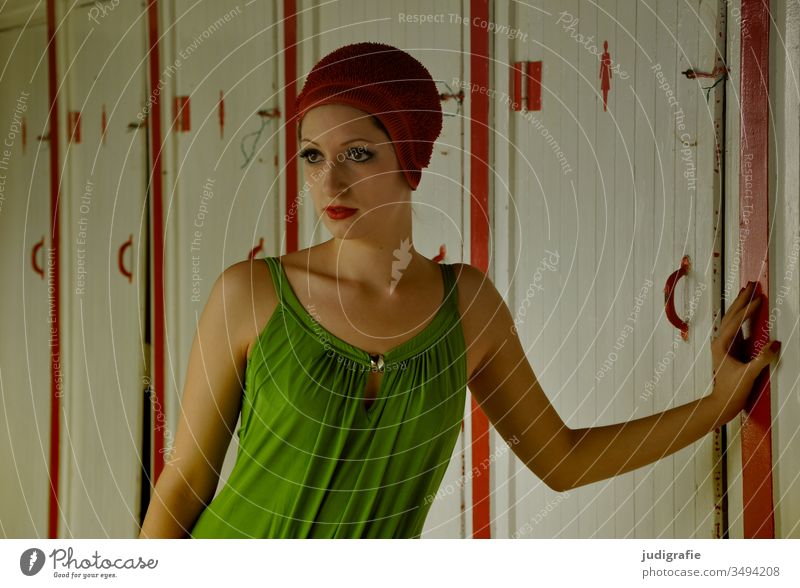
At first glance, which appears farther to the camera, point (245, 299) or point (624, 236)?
point (624, 236)

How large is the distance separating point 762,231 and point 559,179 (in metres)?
0.20

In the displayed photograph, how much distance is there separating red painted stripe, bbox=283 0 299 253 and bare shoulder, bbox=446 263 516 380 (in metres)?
0.17

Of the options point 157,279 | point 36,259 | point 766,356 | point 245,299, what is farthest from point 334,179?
point 766,356

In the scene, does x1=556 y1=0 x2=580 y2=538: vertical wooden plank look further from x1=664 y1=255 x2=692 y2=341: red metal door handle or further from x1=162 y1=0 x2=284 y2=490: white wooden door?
x1=162 y1=0 x2=284 y2=490: white wooden door

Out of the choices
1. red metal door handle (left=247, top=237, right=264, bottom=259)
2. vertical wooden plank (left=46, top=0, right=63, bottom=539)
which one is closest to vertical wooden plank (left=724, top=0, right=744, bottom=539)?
red metal door handle (left=247, top=237, right=264, bottom=259)

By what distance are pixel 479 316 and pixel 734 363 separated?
0.84 feet

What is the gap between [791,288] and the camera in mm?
775

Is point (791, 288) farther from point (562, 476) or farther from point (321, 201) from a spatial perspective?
point (321, 201)

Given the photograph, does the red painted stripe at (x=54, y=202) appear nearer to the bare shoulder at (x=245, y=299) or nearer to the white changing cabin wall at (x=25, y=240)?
the white changing cabin wall at (x=25, y=240)

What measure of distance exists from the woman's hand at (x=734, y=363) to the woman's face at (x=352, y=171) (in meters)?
0.34

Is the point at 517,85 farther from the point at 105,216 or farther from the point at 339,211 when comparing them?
the point at 105,216

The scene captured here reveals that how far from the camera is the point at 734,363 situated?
2.55ft
